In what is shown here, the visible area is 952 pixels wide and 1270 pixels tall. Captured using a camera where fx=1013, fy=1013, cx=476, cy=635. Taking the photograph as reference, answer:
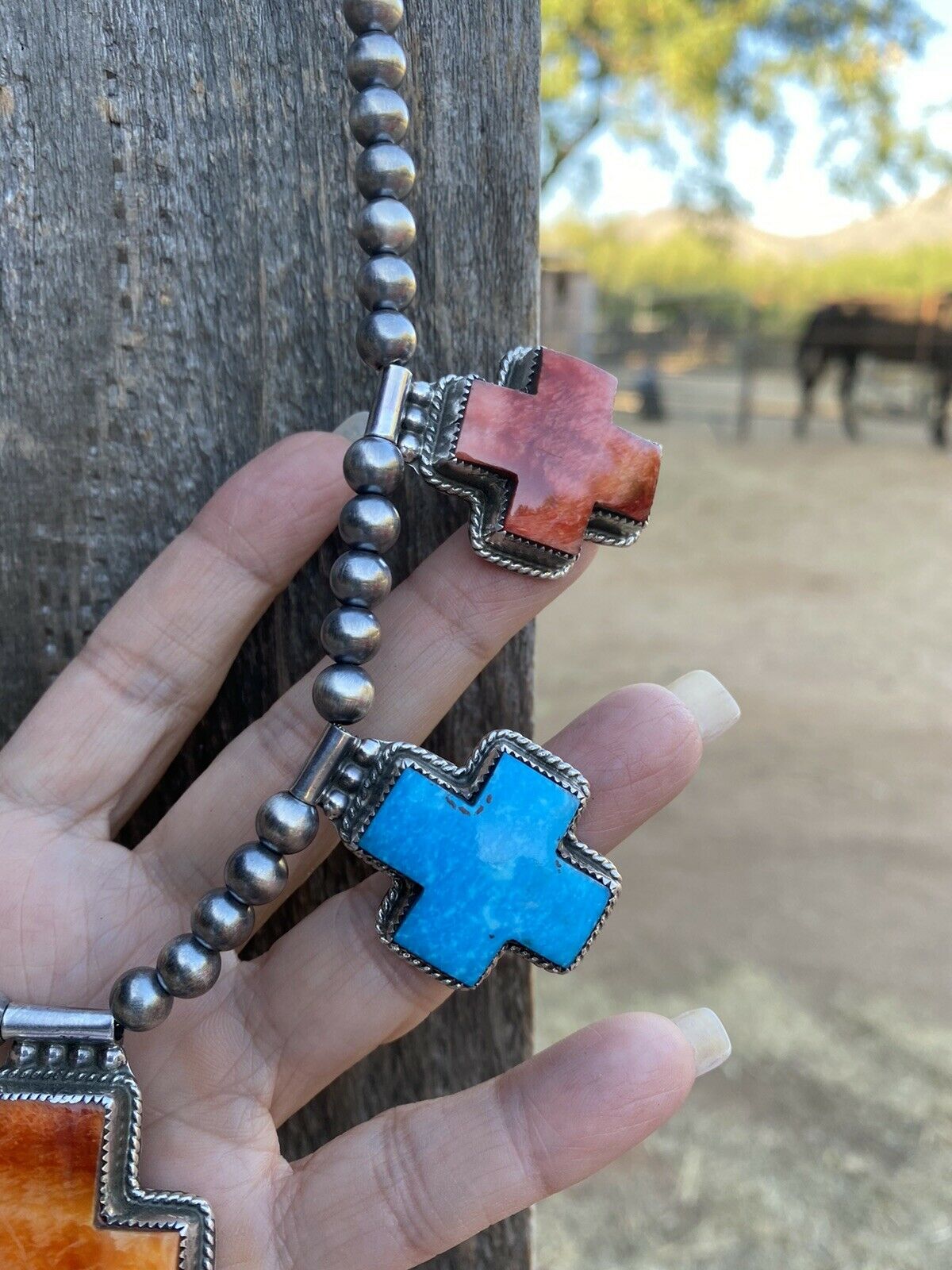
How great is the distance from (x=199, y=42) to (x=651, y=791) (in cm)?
69

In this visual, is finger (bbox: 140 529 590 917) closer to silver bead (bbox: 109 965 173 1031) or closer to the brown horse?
silver bead (bbox: 109 965 173 1031)

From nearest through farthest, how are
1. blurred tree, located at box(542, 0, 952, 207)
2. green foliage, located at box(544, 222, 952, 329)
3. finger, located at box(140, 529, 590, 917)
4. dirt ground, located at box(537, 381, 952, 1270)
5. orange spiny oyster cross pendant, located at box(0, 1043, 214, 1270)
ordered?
1. orange spiny oyster cross pendant, located at box(0, 1043, 214, 1270)
2. finger, located at box(140, 529, 590, 917)
3. dirt ground, located at box(537, 381, 952, 1270)
4. blurred tree, located at box(542, 0, 952, 207)
5. green foliage, located at box(544, 222, 952, 329)

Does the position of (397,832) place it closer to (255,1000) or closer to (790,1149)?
(255,1000)

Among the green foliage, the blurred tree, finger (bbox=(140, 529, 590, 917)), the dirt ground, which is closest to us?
finger (bbox=(140, 529, 590, 917))

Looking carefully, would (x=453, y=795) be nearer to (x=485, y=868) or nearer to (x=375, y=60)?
(x=485, y=868)

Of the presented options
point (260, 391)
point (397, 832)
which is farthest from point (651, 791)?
point (260, 391)

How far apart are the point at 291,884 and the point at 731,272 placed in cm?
1434

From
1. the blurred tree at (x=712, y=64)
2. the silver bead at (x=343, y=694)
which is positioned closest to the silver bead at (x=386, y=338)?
the silver bead at (x=343, y=694)

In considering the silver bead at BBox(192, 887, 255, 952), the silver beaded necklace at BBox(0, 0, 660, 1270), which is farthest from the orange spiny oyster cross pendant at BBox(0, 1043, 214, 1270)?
the silver bead at BBox(192, 887, 255, 952)

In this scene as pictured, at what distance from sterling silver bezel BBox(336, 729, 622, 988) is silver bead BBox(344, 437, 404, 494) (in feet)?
0.66

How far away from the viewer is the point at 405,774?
2.52 ft

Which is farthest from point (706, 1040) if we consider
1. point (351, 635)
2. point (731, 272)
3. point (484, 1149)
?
point (731, 272)

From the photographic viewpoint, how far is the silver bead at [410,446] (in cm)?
78

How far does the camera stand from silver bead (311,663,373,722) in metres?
0.76
